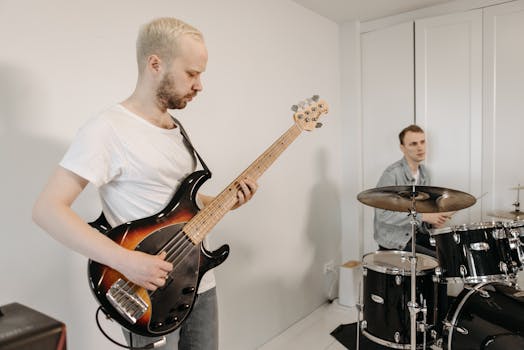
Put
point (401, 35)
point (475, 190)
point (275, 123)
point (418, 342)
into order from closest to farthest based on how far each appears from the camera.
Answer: point (418, 342)
point (275, 123)
point (475, 190)
point (401, 35)

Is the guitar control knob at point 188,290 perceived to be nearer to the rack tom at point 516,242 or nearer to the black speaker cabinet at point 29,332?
the black speaker cabinet at point 29,332

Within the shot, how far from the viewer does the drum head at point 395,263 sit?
1915mm

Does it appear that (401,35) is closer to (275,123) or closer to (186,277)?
(275,123)

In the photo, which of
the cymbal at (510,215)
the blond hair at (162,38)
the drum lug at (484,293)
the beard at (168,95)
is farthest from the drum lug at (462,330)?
the blond hair at (162,38)

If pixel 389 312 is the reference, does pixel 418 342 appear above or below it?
below

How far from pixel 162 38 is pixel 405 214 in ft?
6.19

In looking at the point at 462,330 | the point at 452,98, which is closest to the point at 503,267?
the point at 462,330

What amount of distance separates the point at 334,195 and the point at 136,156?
227 cm

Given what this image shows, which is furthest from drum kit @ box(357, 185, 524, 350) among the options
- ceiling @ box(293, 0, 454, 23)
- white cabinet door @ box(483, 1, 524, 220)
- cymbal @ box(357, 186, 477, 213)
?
ceiling @ box(293, 0, 454, 23)

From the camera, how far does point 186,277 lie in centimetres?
109

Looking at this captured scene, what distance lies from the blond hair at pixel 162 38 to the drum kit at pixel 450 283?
1213 millimetres

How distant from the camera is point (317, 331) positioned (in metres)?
2.60

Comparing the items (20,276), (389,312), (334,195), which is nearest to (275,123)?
(334,195)

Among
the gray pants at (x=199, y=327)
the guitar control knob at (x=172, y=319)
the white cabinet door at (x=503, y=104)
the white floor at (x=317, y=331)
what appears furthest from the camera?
the white cabinet door at (x=503, y=104)
